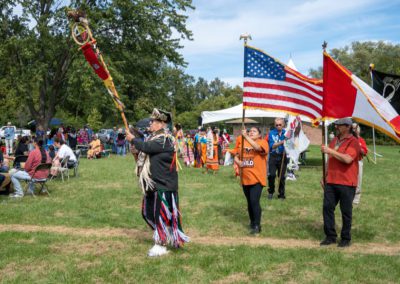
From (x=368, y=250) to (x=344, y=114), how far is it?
2.02 metres

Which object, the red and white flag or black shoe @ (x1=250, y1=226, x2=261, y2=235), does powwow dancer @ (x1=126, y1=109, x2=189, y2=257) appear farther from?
the red and white flag

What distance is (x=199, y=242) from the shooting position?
6539mm

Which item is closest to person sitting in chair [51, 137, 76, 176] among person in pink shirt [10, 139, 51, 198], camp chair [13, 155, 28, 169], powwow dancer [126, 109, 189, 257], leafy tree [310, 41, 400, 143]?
camp chair [13, 155, 28, 169]

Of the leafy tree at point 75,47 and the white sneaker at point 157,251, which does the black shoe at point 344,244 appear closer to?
the white sneaker at point 157,251

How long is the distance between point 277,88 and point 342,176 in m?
1.88

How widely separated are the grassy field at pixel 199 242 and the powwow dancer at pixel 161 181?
278 mm

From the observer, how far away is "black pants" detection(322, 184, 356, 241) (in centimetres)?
612

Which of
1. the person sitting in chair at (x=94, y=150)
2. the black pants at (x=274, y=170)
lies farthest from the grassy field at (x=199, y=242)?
the person sitting in chair at (x=94, y=150)

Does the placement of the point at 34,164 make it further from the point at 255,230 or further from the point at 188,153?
the point at 188,153

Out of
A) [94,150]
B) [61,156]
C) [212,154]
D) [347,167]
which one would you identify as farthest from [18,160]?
[347,167]

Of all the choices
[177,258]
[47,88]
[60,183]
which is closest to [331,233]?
[177,258]

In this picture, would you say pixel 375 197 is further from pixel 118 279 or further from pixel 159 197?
pixel 118 279

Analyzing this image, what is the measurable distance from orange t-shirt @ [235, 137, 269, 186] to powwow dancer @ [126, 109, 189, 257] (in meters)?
1.58

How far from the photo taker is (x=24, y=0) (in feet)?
80.9
